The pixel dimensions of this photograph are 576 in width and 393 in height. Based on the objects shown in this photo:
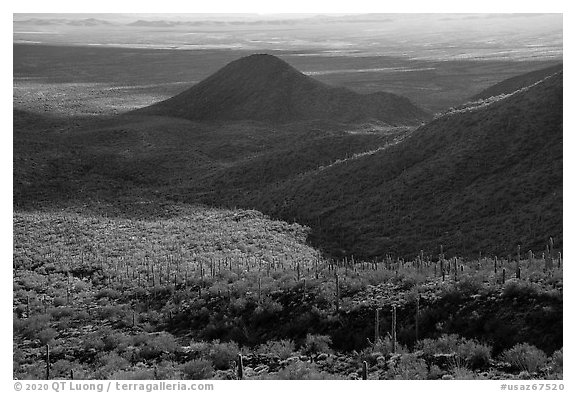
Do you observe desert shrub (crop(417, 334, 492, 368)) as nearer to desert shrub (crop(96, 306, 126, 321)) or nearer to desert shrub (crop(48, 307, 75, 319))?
desert shrub (crop(96, 306, 126, 321))

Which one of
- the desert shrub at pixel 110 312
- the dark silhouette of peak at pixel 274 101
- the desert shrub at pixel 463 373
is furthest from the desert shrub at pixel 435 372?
the dark silhouette of peak at pixel 274 101

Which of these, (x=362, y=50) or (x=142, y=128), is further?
(x=362, y=50)

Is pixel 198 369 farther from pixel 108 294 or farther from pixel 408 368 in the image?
pixel 108 294

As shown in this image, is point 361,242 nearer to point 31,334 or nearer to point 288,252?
point 288,252

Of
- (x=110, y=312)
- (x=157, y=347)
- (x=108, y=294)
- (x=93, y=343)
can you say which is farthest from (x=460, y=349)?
(x=108, y=294)

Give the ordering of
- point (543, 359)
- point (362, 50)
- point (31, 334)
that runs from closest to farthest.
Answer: point (543, 359) < point (31, 334) < point (362, 50)

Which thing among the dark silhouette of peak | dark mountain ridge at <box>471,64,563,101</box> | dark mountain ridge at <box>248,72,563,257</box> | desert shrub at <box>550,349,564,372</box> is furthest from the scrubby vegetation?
the dark silhouette of peak

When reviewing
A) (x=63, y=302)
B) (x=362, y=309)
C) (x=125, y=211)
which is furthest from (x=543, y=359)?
(x=125, y=211)
